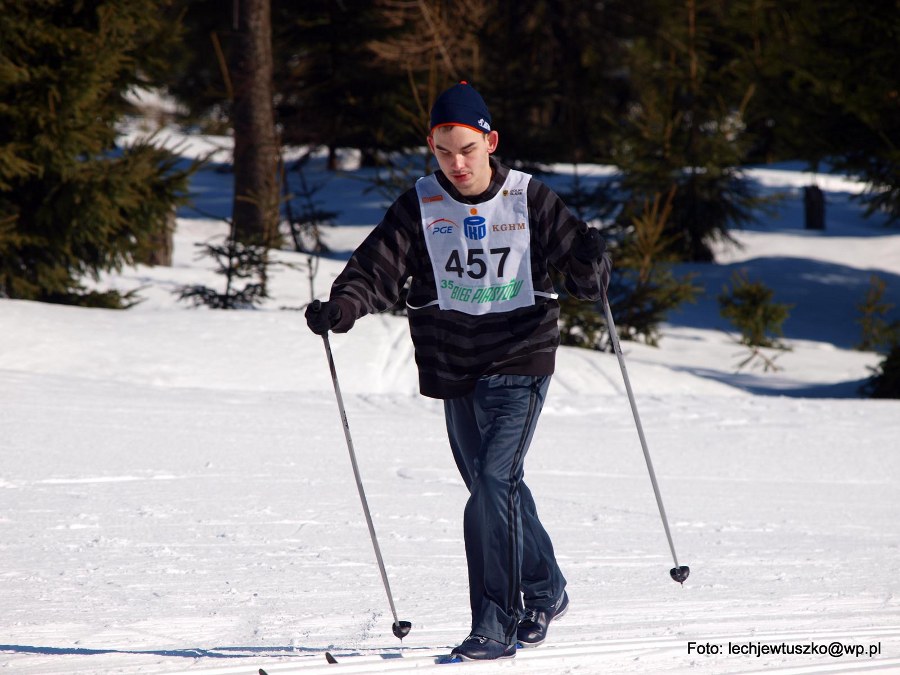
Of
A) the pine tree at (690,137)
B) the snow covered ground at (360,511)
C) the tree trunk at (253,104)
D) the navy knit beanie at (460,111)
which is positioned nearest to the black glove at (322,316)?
the navy knit beanie at (460,111)

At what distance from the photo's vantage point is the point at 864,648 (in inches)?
151

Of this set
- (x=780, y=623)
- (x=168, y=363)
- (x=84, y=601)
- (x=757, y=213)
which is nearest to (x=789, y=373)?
(x=168, y=363)

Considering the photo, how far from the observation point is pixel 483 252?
12.0 feet

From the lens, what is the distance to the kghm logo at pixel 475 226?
3.67 metres

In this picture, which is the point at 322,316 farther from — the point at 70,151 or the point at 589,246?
the point at 70,151

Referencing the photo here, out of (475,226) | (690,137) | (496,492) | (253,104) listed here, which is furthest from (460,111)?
(690,137)

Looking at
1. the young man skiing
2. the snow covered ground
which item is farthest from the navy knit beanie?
the snow covered ground

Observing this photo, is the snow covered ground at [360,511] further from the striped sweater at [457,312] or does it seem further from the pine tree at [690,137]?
the pine tree at [690,137]

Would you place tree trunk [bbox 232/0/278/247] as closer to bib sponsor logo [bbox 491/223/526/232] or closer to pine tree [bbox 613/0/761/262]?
pine tree [bbox 613/0/761/262]

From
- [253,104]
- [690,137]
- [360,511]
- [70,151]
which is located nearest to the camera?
[360,511]

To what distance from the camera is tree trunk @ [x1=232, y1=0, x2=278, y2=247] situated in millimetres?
15680

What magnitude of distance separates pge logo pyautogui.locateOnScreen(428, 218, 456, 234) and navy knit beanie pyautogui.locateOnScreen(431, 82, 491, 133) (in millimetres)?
295

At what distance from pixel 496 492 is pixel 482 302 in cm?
61

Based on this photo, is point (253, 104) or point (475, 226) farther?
point (253, 104)
